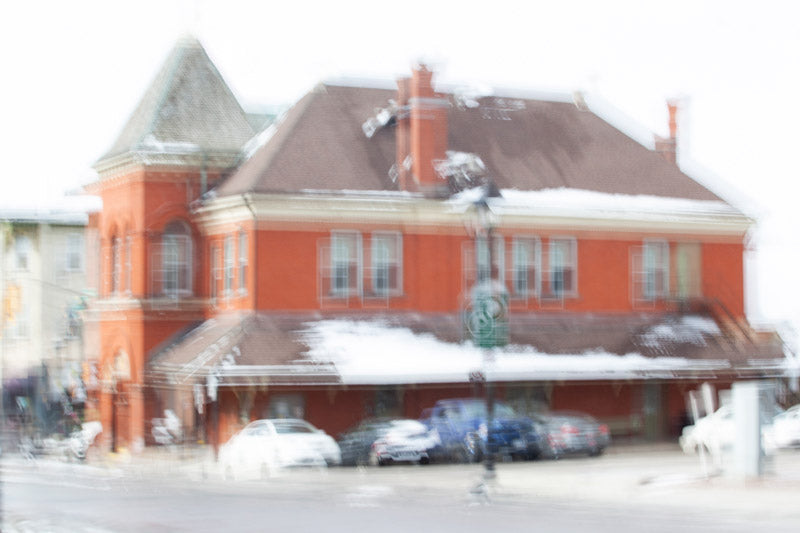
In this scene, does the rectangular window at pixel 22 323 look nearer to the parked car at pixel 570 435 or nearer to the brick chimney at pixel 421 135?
the brick chimney at pixel 421 135

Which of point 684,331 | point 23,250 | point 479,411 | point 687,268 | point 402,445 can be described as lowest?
point 402,445

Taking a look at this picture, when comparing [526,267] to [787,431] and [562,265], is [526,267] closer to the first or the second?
[562,265]

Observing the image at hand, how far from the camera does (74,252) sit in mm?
64812

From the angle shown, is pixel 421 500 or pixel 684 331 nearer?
pixel 421 500

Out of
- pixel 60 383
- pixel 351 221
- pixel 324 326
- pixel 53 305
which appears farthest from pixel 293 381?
pixel 53 305

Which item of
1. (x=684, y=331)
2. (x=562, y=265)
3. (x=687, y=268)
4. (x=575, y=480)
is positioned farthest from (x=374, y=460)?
(x=687, y=268)

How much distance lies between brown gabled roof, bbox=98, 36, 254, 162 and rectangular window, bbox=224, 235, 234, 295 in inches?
143

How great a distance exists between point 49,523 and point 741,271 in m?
31.6

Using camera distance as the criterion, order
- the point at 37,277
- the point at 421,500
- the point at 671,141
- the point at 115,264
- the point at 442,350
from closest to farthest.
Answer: the point at 421,500 < the point at 442,350 < the point at 115,264 < the point at 671,141 < the point at 37,277

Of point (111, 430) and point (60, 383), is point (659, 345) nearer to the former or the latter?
point (111, 430)

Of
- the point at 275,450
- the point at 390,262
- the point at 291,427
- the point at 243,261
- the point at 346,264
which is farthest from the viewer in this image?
the point at 390,262

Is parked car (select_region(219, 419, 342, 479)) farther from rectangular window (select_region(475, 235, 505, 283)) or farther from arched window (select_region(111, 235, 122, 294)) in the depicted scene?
arched window (select_region(111, 235, 122, 294))

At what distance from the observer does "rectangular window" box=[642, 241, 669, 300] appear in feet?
153

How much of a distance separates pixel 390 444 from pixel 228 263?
954 cm
